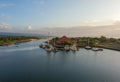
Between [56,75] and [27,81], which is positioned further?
[56,75]

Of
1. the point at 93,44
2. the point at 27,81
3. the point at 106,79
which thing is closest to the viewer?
the point at 27,81

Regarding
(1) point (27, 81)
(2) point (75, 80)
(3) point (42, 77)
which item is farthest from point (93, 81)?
(1) point (27, 81)

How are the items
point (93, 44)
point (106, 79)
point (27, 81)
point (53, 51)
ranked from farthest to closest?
1. point (93, 44)
2. point (53, 51)
3. point (106, 79)
4. point (27, 81)

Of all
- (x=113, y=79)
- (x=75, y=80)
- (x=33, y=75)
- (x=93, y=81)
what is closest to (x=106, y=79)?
(x=113, y=79)

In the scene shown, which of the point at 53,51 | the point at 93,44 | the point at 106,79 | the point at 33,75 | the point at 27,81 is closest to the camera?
the point at 27,81

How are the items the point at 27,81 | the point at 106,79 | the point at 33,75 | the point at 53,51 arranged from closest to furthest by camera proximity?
the point at 27,81, the point at 106,79, the point at 33,75, the point at 53,51

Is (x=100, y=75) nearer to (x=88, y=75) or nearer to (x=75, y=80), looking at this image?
(x=88, y=75)

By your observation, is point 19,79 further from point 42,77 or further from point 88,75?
point 88,75

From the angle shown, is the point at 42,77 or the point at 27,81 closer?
the point at 27,81
